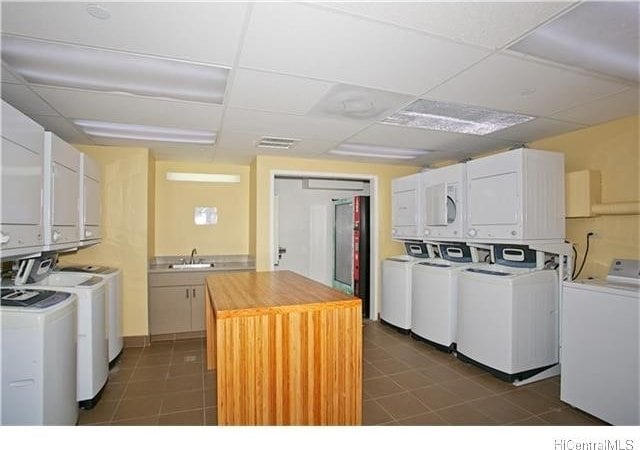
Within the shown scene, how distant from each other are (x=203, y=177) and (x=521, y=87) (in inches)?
155

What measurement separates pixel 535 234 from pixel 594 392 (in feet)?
4.13

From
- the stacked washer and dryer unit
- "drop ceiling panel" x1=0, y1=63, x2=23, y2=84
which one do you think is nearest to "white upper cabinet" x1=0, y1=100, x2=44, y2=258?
"drop ceiling panel" x1=0, y1=63, x2=23, y2=84

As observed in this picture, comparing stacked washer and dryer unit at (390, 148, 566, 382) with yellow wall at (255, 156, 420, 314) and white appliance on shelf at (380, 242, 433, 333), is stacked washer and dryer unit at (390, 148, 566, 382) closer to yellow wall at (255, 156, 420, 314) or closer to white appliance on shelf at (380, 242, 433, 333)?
white appliance on shelf at (380, 242, 433, 333)

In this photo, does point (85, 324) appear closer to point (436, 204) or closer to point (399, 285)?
point (399, 285)

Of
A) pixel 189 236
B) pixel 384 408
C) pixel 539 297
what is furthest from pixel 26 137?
pixel 539 297

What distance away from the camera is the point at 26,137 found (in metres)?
1.99

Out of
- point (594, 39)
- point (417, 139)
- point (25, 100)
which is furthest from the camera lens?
point (417, 139)

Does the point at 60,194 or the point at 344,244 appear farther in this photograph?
the point at 344,244

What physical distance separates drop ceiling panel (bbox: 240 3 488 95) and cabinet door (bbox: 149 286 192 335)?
10.2 ft

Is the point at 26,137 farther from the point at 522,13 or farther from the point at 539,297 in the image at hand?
the point at 539,297

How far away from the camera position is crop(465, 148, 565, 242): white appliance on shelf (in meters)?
2.86

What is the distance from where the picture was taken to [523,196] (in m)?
2.85

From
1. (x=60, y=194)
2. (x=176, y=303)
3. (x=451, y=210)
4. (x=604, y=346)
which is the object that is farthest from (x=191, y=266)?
(x=604, y=346)
